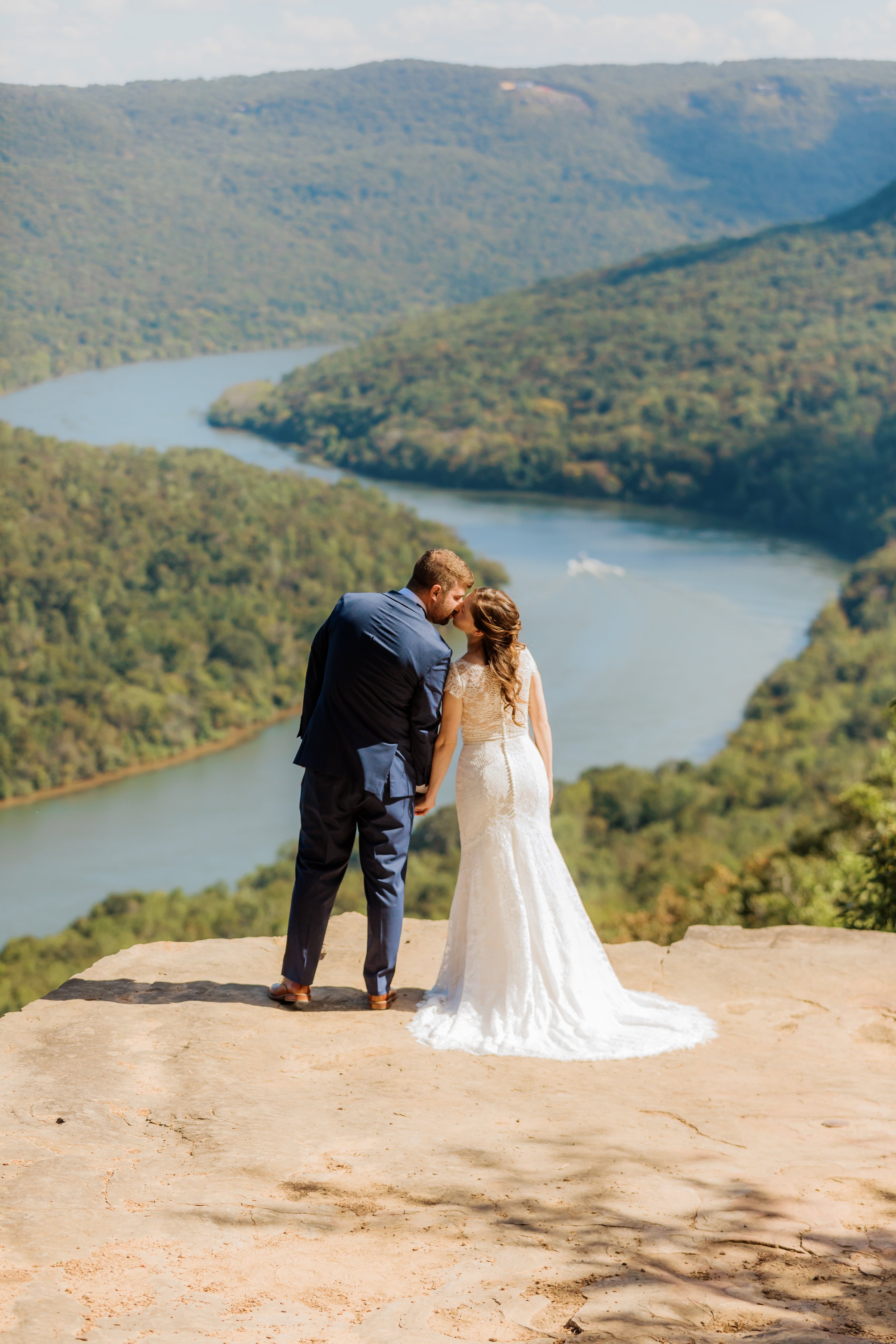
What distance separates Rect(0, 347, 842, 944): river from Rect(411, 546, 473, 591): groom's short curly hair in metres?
43.3

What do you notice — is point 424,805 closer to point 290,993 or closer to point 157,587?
point 290,993

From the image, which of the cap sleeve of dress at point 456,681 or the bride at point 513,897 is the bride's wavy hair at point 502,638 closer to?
the bride at point 513,897

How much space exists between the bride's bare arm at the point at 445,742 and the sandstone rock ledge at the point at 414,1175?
0.86 metres

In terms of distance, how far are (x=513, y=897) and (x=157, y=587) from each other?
68.0m

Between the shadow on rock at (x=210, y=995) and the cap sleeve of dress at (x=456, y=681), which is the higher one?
the cap sleeve of dress at (x=456, y=681)

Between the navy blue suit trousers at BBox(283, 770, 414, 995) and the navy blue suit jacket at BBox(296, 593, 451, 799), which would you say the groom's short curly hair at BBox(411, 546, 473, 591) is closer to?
the navy blue suit jacket at BBox(296, 593, 451, 799)

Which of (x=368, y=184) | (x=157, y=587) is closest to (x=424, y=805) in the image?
(x=157, y=587)

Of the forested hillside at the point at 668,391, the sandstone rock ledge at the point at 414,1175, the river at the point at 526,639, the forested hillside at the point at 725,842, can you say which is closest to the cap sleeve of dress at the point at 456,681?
the sandstone rock ledge at the point at 414,1175

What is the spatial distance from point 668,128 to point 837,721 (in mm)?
104994

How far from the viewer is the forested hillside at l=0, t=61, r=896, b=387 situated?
334ft

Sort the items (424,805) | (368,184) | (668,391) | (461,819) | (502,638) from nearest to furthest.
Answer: (502,638), (461,819), (424,805), (668,391), (368,184)

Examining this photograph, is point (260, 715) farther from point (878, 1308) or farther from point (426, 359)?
point (878, 1308)

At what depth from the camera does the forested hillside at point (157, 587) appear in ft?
187

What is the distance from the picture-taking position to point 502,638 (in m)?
4.30
